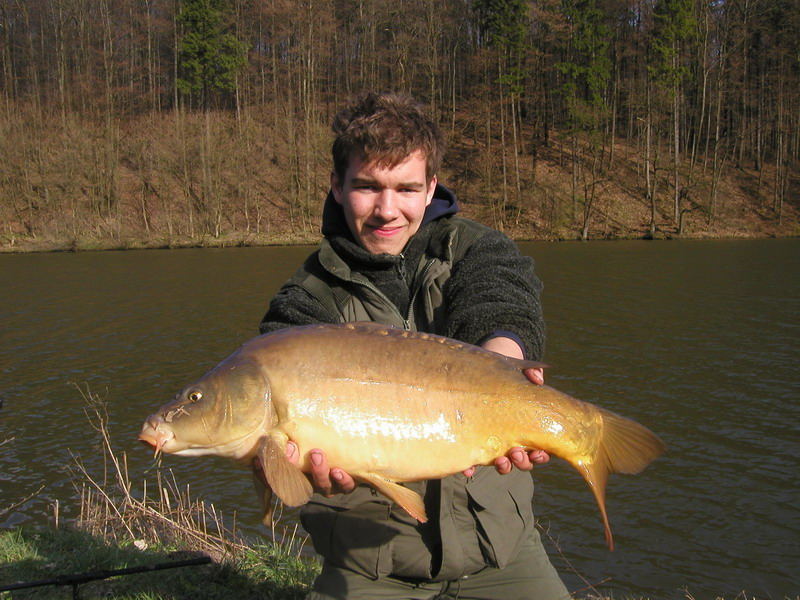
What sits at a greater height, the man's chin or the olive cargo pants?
the man's chin

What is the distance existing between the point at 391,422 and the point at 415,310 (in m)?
0.84

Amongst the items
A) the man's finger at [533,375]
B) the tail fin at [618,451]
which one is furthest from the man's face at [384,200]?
the tail fin at [618,451]

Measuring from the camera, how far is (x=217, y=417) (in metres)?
2.15

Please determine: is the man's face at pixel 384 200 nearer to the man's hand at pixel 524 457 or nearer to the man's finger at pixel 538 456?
the man's hand at pixel 524 457

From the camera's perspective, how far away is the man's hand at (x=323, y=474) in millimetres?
2127

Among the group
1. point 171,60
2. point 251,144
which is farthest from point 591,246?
point 171,60

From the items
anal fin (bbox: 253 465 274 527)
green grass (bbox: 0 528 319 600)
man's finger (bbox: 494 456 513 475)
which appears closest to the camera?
man's finger (bbox: 494 456 513 475)

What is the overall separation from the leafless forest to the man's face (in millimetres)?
30612

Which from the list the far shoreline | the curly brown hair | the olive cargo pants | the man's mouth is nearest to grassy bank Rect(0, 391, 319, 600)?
the olive cargo pants

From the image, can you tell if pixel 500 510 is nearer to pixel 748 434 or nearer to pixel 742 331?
pixel 748 434

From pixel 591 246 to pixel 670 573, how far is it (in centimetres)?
2520

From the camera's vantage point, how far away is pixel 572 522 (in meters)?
5.88

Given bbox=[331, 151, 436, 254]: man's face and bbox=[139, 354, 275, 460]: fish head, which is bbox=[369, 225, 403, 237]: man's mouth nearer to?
bbox=[331, 151, 436, 254]: man's face

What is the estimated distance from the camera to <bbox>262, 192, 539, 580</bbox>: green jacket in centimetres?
259
